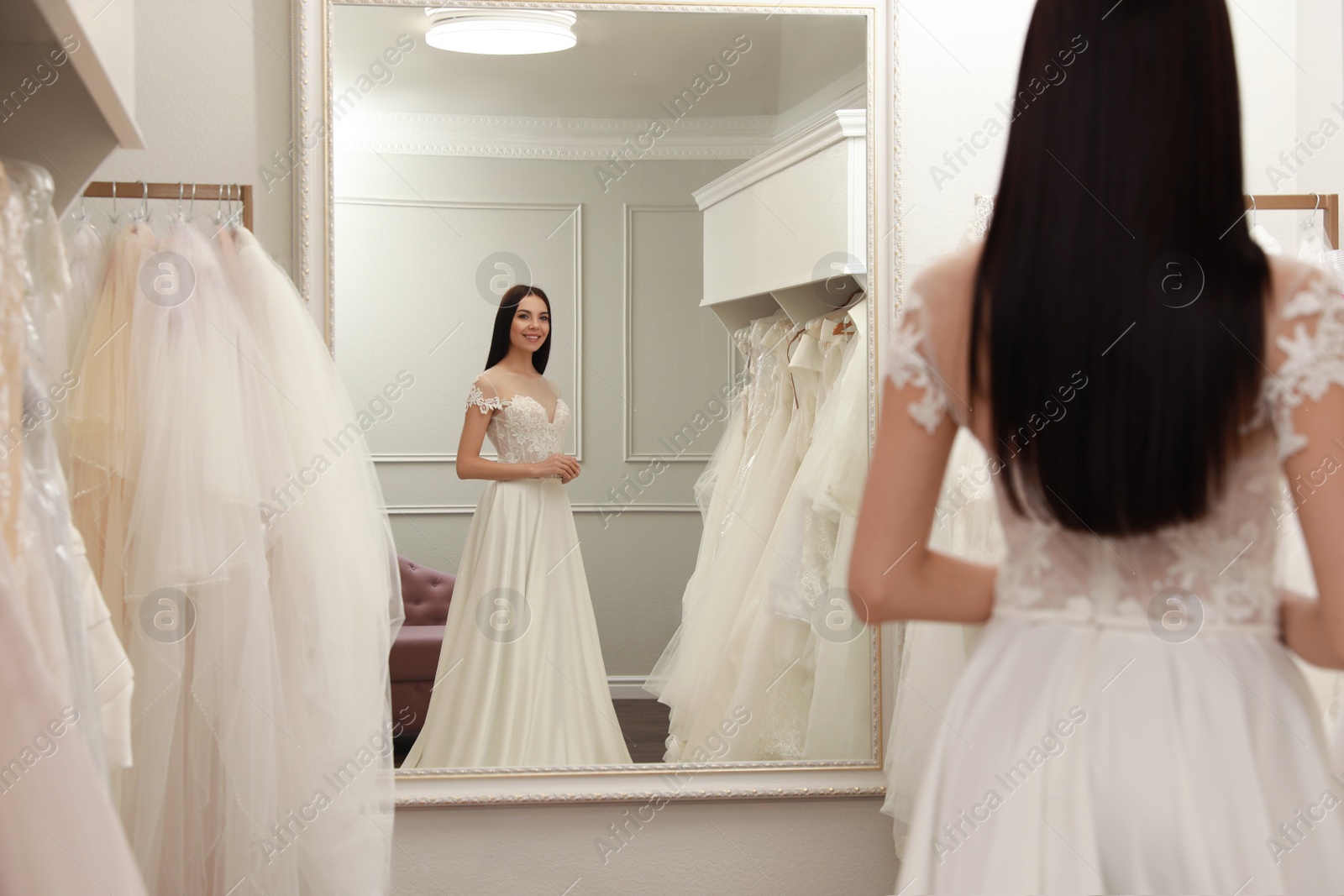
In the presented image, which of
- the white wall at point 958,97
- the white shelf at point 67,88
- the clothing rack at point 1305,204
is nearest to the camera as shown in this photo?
the white shelf at point 67,88

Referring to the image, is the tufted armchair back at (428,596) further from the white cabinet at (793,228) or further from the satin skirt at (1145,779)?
the satin skirt at (1145,779)

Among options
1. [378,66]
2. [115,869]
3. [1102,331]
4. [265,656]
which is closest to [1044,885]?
[1102,331]

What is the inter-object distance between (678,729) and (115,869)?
65.2 inches

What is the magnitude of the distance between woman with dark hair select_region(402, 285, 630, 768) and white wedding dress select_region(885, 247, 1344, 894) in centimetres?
141

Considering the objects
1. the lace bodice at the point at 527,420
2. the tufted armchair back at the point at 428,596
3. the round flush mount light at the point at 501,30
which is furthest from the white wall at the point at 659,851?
the round flush mount light at the point at 501,30

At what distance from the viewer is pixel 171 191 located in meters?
2.17

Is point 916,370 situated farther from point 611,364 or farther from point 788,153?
point 788,153

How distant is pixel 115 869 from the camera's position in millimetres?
877

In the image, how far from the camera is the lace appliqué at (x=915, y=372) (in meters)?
1.03

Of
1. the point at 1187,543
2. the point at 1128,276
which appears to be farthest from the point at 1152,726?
the point at 1128,276

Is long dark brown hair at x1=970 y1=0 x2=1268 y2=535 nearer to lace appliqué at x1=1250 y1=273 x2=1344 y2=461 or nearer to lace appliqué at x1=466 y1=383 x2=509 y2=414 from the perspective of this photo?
lace appliqué at x1=1250 y1=273 x2=1344 y2=461

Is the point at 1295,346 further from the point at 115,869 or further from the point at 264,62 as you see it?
the point at 264,62

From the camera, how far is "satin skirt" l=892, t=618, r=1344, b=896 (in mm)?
965

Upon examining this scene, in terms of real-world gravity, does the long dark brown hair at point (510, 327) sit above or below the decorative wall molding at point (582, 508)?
above
